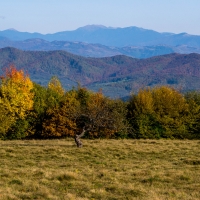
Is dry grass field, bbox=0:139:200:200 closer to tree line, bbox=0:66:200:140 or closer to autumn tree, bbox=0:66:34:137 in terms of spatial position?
autumn tree, bbox=0:66:34:137

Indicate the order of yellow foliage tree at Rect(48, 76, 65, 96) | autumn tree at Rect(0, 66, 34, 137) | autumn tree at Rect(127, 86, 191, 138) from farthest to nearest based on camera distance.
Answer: yellow foliage tree at Rect(48, 76, 65, 96) → autumn tree at Rect(127, 86, 191, 138) → autumn tree at Rect(0, 66, 34, 137)

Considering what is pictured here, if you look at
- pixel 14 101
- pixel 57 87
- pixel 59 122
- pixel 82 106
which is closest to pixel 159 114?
pixel 82 106

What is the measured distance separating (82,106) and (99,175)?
30.7 meters

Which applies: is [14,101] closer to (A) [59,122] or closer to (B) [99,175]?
(A) [59,122]

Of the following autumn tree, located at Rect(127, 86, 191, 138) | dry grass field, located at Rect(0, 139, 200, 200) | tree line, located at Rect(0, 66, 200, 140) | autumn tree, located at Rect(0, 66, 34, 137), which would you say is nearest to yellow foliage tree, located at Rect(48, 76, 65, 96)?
tree line, located at Rect(0, 66, 200, 140)

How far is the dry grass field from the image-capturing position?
541 inches

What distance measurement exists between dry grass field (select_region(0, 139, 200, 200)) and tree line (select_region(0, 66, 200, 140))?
19605 mm

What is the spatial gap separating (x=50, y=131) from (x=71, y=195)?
3606cm

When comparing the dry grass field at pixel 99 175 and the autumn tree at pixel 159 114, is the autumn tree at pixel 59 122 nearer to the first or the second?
the autumn tree at pixel 159 114

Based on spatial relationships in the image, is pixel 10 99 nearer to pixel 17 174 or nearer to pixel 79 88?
pixel 79 88

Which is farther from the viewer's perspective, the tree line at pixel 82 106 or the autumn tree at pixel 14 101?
the tree line at pixel 82 106

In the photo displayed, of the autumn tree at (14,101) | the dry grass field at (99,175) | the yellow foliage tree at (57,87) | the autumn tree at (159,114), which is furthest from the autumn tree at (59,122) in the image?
the dry grass field at (99,175)

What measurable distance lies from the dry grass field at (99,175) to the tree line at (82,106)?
64.3 ft

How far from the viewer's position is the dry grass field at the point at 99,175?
45.1 feet
